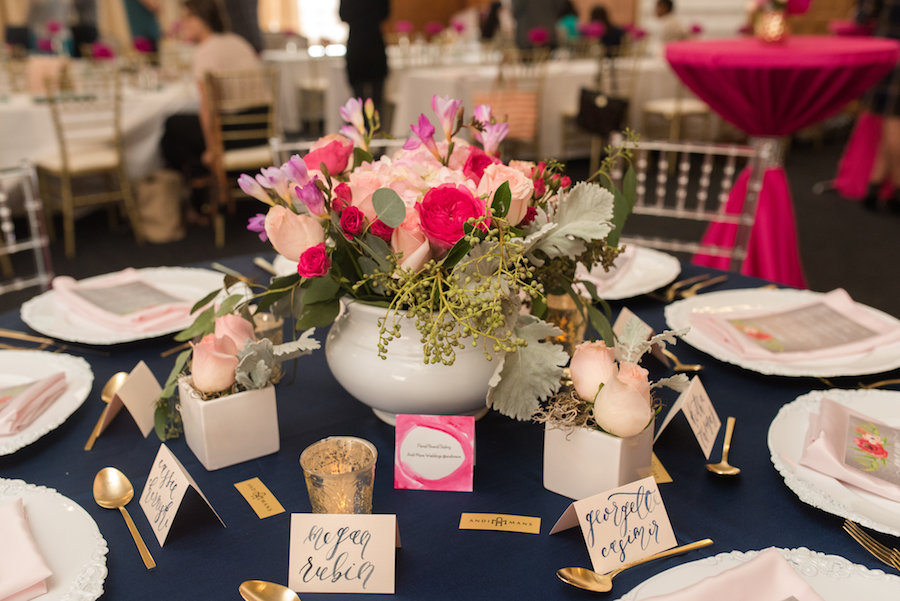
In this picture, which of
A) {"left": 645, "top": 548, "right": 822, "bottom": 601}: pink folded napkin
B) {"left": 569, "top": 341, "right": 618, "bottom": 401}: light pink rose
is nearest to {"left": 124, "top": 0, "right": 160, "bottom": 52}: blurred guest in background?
{"left": 569, "top": 341, "right": 618, "bottom": 401}: light pink rose

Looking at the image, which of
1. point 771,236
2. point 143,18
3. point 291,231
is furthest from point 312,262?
point 143,18

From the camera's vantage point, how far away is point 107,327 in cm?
121

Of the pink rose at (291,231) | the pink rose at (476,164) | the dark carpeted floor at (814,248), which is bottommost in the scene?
the dark carpeted floor at (814,248)

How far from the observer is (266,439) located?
87 cm

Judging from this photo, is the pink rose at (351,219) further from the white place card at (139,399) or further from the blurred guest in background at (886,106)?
the blurred guest in background at (886,106)

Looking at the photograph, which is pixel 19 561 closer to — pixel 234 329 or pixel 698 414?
pixel 234 329

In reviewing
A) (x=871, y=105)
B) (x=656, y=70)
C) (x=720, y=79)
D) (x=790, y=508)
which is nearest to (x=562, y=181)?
(x=790, y=508)

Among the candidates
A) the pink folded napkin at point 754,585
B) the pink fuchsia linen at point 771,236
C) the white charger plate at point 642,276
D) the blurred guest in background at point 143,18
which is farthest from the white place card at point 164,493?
the blurred guest in background at point 143,18

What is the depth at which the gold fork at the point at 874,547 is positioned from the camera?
2.30 ft

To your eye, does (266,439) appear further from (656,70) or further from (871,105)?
(656,70)

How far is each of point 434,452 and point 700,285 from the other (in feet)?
2.70

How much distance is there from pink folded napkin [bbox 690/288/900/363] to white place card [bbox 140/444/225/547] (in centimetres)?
79

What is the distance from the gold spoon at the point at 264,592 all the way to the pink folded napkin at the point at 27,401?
442mm

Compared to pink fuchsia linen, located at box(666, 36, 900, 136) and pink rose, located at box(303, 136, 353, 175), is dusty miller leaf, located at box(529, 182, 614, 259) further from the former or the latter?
pink fuchsia linen, located at box(666, 36, 900, 136)
